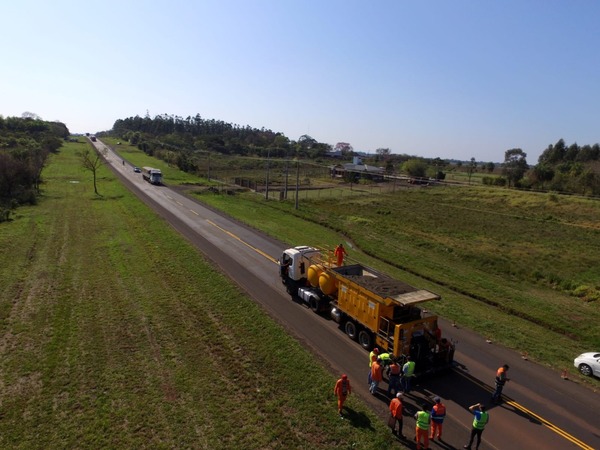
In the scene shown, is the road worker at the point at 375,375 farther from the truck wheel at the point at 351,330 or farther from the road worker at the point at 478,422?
the truck wheel at the point at 351,330

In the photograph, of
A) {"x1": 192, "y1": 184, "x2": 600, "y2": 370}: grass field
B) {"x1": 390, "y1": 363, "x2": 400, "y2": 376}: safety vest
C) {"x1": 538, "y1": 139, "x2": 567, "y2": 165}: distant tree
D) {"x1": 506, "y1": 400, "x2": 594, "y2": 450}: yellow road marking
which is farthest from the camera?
{"x1": 538, "y1": 139, "x2": 567, "y2": 165}: distant tree

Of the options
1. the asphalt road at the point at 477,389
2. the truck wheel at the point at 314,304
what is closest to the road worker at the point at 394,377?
the asphalt road at the point at 477,389

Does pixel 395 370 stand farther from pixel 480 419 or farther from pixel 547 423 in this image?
pixel 547 423

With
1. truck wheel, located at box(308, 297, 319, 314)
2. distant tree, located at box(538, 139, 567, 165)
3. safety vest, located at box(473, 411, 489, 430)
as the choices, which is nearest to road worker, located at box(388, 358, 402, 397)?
safety vest, located at box(473, 411, 489, 430)

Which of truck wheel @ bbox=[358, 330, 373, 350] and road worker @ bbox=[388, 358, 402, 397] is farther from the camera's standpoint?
truck wheel @ bbox=[358, 330, 373, 350]

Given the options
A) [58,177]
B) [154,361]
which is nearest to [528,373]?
[154,361]

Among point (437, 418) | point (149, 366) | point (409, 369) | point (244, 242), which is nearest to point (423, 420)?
point (437, 418)

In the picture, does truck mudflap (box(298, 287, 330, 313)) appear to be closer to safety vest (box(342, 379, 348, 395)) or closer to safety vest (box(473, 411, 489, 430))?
safety vest (box(342, 379, 348, 395))

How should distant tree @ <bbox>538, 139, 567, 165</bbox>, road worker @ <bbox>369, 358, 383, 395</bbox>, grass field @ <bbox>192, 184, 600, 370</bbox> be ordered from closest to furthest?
road worker @ <bbox>369, 358, 383, 395</bbox>, grass field @ <bbox>192, 184, 600, 370</bbox>, distant tree @ <bbox>538, 139, 567, 165</bbox>

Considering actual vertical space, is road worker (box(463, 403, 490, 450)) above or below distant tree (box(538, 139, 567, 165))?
below
